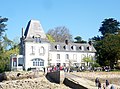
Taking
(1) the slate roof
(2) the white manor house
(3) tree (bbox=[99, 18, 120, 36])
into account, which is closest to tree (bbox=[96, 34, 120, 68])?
(1) the slate roof

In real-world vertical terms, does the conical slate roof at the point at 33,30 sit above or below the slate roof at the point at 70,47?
above

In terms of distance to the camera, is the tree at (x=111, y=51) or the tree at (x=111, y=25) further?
the tree at (x=111, y=25)

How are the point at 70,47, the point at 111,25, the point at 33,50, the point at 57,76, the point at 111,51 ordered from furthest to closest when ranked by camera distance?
the point at 111,25 < the point at 70,47 < the point at 33,50 < the point at 111,51 < the point at 57,76

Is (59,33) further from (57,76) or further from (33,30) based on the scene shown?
(57,76)

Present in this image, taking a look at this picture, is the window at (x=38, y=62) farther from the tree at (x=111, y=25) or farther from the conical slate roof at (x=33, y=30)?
the tree at (x=111, y=25)

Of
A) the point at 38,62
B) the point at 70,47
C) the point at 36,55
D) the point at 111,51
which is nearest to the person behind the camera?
the point at 111,51

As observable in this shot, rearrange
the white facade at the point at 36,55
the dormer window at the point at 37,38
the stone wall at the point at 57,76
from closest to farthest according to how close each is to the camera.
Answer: the stone wall at the point at 57,76
the white facade at the point at 36,55
the dormer window at the point at 37,38

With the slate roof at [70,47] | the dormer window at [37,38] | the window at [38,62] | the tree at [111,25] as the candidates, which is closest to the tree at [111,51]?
the slate roof at [70,47]

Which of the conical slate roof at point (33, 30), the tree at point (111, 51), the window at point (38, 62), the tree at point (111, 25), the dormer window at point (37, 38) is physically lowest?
the window at point (38, 62)

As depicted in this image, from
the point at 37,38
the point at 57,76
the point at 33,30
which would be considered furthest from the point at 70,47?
the point at 57,76

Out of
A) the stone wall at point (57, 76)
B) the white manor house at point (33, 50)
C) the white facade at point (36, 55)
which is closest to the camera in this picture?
the stone wall at point (57, 76)

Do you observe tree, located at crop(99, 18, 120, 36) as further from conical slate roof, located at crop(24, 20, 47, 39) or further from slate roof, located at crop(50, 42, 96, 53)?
conical slate roof, located at crop(24, 20, 47, 39)

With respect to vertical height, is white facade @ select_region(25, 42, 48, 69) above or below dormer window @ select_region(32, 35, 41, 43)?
below

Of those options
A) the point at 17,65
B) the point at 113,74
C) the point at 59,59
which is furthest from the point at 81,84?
the point at 59,59
